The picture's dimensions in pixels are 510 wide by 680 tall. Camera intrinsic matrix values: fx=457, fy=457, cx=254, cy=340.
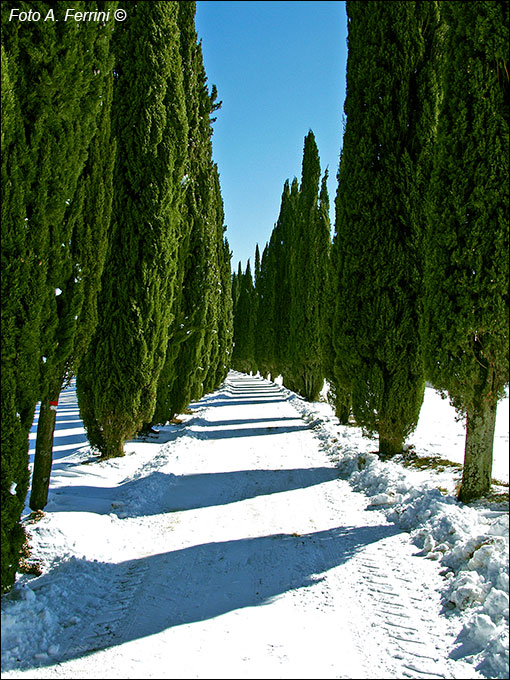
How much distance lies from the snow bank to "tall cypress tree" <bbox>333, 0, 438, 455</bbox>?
1377 mm

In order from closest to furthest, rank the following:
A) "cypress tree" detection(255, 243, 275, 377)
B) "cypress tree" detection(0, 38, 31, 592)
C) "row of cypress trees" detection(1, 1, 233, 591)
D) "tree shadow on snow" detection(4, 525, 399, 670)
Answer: "tree shadow on snow" detection(4, 525, 399, 670), "cypress tree" detection(0, 38, 31, 592), "row of cypress trees" detection(1, 1, 233, 591), "cypress tree" detection(255, 243, 275, 377)

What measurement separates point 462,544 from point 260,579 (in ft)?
5.51

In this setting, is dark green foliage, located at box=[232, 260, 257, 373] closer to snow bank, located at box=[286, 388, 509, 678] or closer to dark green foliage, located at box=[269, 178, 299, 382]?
dark green foliage, located at box=[269, 178, 299, 382]

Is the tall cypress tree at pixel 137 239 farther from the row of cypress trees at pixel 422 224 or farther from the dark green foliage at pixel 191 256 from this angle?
the row of cypress trees at pixel 422 224

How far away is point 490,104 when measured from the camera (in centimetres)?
502

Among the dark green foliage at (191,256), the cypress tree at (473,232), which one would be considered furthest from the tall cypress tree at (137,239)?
the cypress tree at (473,232)

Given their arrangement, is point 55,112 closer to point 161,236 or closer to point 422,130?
point 161,236

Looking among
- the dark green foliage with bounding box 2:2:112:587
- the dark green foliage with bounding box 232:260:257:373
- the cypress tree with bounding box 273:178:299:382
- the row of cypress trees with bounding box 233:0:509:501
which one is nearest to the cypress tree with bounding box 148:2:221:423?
the row of cypress trees with bounding box 233:0:509:501

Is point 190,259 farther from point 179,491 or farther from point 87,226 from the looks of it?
point 179,491

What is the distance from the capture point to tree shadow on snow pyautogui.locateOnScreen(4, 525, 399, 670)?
288cm

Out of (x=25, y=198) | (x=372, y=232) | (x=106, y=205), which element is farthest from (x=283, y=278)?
(x=25, y=198)

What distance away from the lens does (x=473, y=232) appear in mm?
5047

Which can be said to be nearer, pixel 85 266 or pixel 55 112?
pixel 55 112

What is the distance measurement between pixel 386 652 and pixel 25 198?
3929 millimetres
